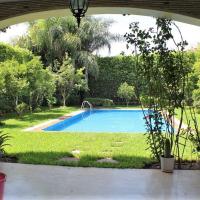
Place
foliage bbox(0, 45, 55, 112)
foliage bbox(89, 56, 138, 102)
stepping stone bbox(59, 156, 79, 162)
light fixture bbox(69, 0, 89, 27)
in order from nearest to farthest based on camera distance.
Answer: light fixture bbox(69, 0, 89, 27)
stepping stone bbox(59, 156, 79, 162)
foliage bbox(0, 45, 55, 112)
foliage bbox(89, 56, 138, 102)

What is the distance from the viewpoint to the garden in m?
6.27

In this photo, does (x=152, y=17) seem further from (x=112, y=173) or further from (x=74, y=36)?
(x=74, y=36)

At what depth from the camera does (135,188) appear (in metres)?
4.91

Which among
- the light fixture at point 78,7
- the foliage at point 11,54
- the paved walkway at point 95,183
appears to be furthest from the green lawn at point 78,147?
the foliage at point 11,54

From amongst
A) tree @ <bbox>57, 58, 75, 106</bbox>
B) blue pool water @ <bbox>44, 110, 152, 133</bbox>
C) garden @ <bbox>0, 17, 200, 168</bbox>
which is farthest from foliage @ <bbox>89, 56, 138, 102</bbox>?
blue pool water @ <bbox>44, 110, 152, 133</bbox>

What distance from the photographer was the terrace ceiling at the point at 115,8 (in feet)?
19.6

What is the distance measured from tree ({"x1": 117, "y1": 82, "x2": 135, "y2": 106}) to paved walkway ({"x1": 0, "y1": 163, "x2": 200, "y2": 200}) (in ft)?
45.4

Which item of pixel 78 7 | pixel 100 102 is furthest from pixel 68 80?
pixel 78 7

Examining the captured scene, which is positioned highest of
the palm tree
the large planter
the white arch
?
the palm tree

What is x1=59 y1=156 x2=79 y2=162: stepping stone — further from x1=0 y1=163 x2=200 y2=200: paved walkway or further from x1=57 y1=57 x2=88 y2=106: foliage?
x1=57 y1=57 x2=88 y2=106: foliage

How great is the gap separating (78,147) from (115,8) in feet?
12.0

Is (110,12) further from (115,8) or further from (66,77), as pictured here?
(66,77)

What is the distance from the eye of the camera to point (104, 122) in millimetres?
15641

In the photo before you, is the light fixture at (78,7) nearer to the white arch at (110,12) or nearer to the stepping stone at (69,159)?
the white arch at (110,12)
